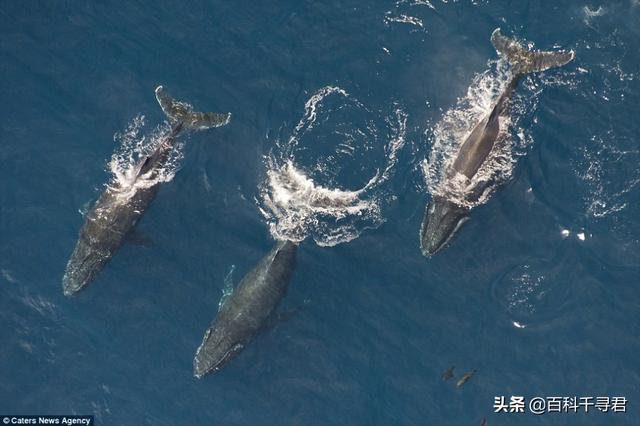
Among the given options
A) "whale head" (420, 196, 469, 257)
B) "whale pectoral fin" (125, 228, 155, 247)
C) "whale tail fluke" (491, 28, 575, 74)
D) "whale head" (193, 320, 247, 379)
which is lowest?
"whale head" (193, 320, 247, 379)

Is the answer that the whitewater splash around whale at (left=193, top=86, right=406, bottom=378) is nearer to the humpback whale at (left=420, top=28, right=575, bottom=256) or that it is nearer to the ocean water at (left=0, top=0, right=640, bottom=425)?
the ocean water at (left=0, top=0, right=640, bottom=425)

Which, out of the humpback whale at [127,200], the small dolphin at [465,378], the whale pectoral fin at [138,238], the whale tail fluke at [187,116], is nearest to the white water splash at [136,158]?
the humpback whale at [127,200]

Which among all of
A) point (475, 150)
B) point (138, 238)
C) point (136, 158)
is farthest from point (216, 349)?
point (475, 150)

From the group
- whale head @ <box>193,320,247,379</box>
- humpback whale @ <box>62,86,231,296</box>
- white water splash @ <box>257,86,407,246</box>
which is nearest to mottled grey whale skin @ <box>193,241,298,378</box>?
whale head @ <box>193,320,247,379</box>

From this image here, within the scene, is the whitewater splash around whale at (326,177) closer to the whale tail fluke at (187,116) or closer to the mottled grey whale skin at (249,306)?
the mottled grey whale skin at (249,306)

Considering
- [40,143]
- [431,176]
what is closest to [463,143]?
[431,176]

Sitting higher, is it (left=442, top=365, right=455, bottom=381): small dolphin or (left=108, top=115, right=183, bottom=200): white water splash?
(left=108, top=115, right=183, bottom=200): white water splash
